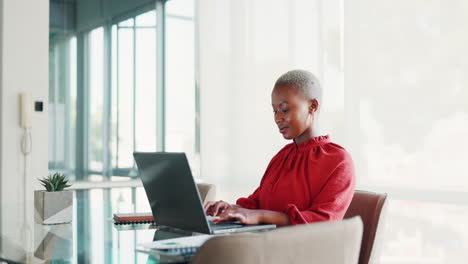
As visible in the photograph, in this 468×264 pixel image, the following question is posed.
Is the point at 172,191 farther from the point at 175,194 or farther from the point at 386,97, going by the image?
the point at 386,97

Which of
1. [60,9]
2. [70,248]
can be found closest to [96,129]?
[60,9]

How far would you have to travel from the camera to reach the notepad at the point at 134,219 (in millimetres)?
1966

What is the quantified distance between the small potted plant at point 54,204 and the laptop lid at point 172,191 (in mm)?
520

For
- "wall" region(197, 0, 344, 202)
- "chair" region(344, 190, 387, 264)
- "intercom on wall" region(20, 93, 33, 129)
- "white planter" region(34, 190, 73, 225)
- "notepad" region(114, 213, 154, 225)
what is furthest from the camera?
"intercom on wall" region(20, 93, 33, 129)

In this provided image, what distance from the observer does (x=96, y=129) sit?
440cm

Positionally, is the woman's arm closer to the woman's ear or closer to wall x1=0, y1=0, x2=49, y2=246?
the woman's ear

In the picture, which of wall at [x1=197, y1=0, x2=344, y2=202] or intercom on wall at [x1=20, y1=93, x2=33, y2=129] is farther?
intercom on wall at [x1=20, y1=93, x2=33, y2=129]

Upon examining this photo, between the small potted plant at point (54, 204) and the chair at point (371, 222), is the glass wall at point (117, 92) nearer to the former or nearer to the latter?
the small potted plant at point (54, 204)

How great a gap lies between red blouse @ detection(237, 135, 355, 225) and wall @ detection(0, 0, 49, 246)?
8.12 ft

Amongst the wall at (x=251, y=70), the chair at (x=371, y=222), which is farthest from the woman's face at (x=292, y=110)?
the wall at (x=251, y=70)

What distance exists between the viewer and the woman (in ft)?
5.44

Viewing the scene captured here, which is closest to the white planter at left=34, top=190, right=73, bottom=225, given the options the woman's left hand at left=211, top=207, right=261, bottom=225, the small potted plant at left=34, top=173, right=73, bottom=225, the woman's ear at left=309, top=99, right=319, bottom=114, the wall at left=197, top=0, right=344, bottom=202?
the small potted plant at left=34, top=173, right=73, bottom=225

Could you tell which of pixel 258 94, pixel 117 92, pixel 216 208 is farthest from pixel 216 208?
pixel 117 92

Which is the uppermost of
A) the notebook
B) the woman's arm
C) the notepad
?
the woman's arm
